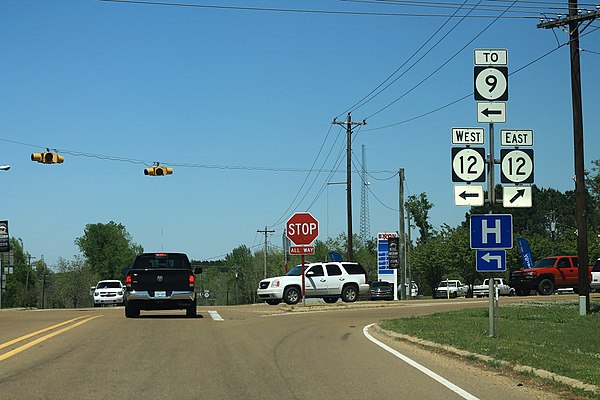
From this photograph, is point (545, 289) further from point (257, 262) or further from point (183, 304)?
point (257, 262)

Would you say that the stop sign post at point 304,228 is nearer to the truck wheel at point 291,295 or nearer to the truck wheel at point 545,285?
the truck wheel at point 291,295

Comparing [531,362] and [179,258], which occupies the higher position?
[179,258]

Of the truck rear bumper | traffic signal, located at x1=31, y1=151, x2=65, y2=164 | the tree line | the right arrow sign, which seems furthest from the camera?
the tree line

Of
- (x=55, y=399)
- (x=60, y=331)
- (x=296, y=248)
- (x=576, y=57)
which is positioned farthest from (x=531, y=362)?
(x=296, y=248)

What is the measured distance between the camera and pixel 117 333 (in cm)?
1808

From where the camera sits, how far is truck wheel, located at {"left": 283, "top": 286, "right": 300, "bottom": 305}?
3584 cm

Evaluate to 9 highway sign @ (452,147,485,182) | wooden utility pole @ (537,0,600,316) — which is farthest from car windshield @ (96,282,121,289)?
to 9 highway sign @ (452,147,485,182)

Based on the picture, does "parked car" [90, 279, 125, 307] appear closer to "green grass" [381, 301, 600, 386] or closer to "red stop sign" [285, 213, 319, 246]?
"red stop sign" [285, 213, 319, 246]

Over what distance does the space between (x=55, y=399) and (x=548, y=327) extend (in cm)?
1380

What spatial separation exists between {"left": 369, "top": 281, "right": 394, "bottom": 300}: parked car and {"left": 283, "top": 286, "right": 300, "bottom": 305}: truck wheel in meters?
21.1

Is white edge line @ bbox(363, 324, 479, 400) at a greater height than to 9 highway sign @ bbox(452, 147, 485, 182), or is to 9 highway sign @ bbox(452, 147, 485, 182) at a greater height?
to 9 highway sign @ bbox(452, 147, 485, 182)

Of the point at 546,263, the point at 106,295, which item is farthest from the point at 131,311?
the point at 106,295

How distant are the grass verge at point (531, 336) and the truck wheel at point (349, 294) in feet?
38.0

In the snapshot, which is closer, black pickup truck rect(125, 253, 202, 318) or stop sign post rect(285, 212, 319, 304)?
black pickup truck rect(125, 253, 202, 318)
